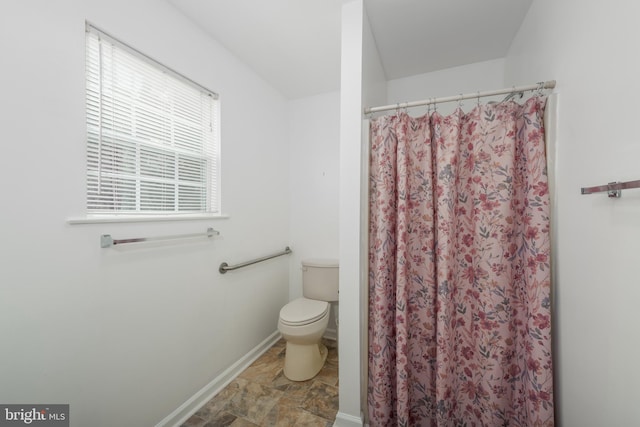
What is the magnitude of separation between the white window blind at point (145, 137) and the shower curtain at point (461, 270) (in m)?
1.14

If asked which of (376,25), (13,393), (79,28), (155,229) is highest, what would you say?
(376,25)

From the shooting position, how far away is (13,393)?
2.78 ft

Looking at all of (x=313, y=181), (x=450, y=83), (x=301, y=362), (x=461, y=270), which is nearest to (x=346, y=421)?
(x=301, y=362)

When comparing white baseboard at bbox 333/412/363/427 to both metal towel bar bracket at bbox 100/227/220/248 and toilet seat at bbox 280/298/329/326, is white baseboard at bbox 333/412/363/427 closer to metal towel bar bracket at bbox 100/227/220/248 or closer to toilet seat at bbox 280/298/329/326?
toilet seat at bbox 280/298/329/326

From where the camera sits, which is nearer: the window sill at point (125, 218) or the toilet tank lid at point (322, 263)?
the window sill at point (125, 218)

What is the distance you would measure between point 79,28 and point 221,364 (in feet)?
6.55

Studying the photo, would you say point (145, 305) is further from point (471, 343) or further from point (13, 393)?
point (471, 343)

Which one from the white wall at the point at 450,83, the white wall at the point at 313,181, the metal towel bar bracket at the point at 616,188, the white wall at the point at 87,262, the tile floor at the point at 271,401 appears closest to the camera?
the metal towel bar bracket at the point at 616,188

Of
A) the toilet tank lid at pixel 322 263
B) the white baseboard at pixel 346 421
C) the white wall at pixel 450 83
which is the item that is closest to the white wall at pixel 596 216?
the white wall at pixel 450 83

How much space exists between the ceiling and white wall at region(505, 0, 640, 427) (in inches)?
18.1

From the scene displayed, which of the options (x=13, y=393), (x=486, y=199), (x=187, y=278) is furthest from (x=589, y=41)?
(x=13, y=393)

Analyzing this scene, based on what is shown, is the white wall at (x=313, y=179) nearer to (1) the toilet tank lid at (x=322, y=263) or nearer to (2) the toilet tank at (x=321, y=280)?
(1) the toilet tank lid at (x=322, y=263)

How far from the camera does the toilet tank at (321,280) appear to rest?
81.4 inches

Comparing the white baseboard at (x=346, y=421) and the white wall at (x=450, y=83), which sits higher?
the white wall at (x=450, y=83)
